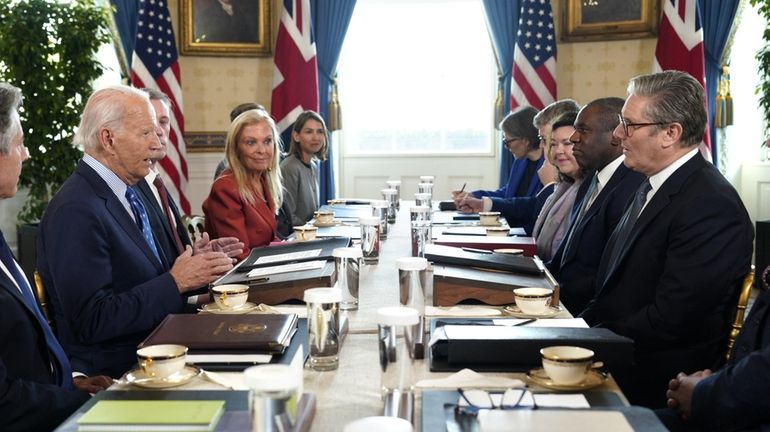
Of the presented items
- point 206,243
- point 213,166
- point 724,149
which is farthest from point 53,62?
point 724,149

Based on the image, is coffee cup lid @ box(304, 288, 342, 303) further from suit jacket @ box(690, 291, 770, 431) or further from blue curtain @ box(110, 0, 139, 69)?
blue curtain @ box(110, 0, 139, 69)

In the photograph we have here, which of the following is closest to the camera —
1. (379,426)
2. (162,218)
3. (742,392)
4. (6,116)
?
(379,426)

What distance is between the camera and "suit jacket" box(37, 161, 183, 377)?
2.35 m

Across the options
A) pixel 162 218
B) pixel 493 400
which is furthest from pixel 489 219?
pixel 493 400

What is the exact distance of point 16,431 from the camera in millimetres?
1828

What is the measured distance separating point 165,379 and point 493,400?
0.63 m

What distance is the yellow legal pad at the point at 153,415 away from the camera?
4.33ft

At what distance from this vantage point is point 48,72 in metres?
6.55

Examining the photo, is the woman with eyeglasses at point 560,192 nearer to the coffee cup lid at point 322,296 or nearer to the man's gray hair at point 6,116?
the coffee cup lid at point 322,296

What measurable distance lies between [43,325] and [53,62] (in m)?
5.12

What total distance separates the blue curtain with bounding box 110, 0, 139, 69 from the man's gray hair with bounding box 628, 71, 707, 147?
640 cm

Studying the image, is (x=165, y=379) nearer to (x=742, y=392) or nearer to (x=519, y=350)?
(x=519, y=350)

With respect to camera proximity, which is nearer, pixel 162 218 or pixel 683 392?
pixel 683 392

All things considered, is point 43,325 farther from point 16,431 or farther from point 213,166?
point 213,166
